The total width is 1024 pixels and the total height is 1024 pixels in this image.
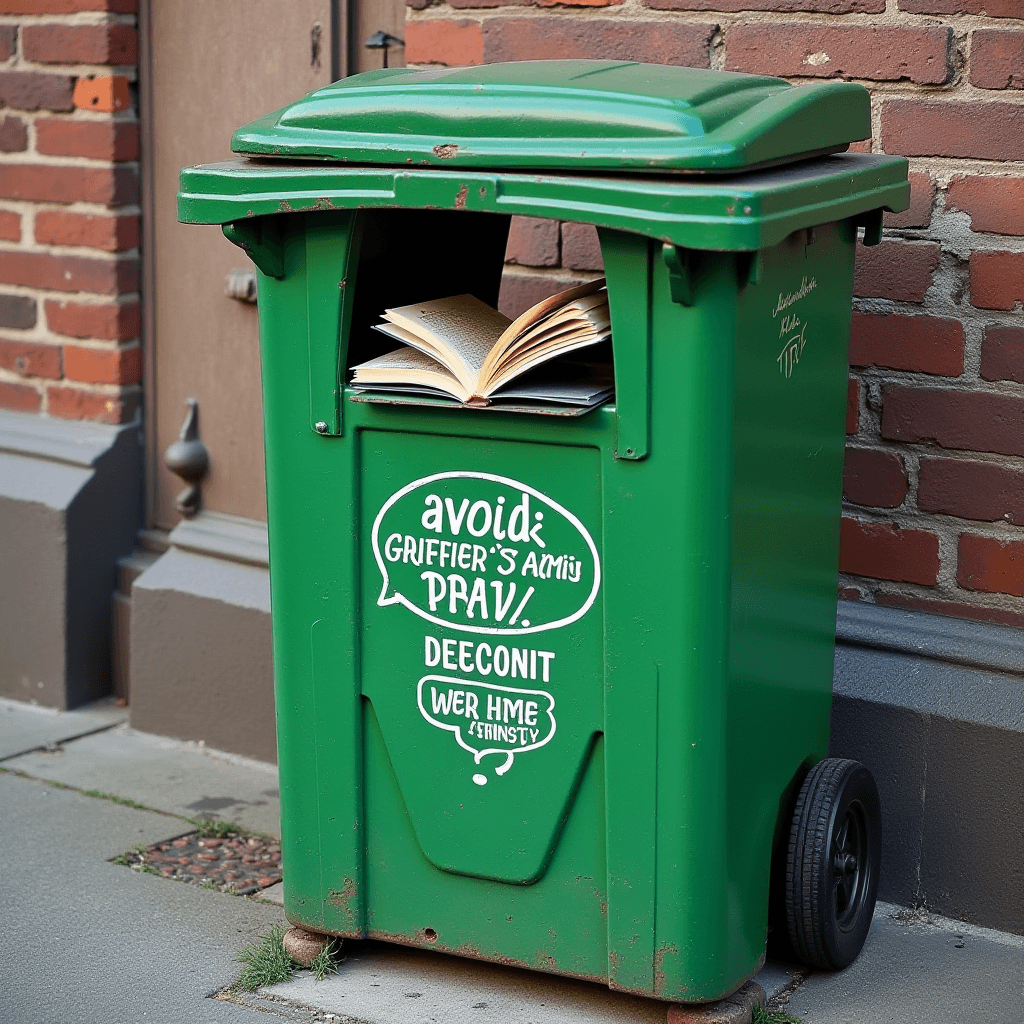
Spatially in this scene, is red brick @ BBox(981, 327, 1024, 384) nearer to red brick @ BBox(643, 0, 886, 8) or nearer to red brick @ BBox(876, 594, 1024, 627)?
red brick @ BBox(876, 594, 1024, 627)

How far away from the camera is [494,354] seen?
8.10 ft

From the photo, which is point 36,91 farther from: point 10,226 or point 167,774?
point 167,774

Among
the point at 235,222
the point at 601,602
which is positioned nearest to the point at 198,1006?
the point at 601,602

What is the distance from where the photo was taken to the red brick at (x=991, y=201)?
2.95 metres

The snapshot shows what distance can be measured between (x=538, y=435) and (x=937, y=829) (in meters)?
1.26

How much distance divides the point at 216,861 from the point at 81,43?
2096 millimetres

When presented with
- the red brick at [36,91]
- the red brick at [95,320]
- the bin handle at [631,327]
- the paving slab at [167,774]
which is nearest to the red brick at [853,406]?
the bin handle at [631,327]

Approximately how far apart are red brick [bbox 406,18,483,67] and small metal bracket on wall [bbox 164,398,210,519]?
1.16 m

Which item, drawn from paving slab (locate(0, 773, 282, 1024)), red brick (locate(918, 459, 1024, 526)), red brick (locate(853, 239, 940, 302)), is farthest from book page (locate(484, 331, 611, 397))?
paving slab (locate(0, 773, 282, 1024))

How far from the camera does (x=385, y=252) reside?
2.79 m

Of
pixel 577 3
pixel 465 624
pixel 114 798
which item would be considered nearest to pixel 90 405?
pixel 114 798

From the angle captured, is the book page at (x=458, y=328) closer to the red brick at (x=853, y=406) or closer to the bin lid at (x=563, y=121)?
the bin lid at (x=563, y=121)

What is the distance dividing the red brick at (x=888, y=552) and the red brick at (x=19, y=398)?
Answer: 7.45 ft

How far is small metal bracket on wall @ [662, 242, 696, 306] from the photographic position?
2.25 m
